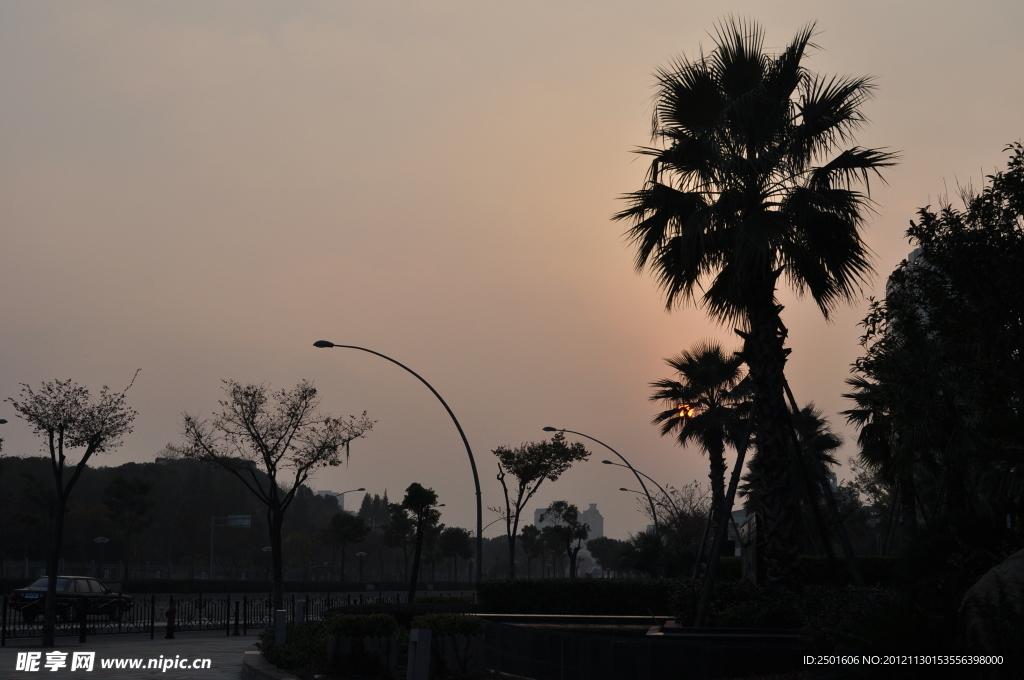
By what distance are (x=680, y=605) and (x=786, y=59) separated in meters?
10.1

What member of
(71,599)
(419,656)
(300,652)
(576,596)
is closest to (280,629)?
(300,652)

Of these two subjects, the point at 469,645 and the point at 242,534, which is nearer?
the point at 469,645

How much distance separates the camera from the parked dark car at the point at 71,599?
31.4 m

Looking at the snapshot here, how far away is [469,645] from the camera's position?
1383 centimetres

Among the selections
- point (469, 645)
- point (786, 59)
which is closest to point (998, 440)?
point (786, 59)

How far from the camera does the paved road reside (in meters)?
16.1

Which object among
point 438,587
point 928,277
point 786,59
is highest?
point 786,59

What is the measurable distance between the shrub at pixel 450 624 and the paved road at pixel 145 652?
4266 millimetres

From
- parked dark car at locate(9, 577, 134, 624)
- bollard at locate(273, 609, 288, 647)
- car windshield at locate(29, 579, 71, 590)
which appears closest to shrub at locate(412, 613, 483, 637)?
bollard at locate(273, 609, 288, 647)

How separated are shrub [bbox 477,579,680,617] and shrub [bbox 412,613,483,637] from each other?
10.7m

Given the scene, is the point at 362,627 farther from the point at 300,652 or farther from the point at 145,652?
the point at 145,652

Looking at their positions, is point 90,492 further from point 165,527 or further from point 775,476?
point 775,476

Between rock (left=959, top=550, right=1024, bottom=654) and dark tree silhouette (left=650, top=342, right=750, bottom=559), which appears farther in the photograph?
dark tree silhouette (left=650, top=342, right=750, bottom=559)

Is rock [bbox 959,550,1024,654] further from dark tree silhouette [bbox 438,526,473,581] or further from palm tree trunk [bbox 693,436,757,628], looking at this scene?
dark tree silhouette [bbox 438,526,473,581]
